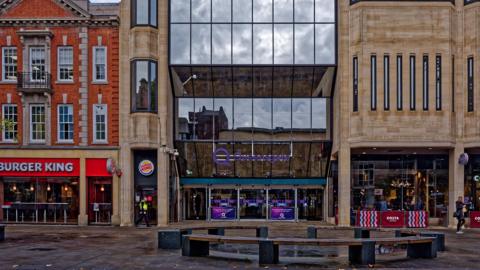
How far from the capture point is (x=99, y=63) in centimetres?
3331

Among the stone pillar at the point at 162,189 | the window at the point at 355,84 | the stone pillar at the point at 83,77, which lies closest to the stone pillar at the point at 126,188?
the stone pillar at the point at 162,189

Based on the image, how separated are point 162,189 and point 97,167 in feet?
12.6

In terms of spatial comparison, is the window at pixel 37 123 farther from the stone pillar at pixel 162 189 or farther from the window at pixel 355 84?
the window at pixel 355 84

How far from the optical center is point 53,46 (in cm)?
3331

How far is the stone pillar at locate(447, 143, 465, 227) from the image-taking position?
31391mm

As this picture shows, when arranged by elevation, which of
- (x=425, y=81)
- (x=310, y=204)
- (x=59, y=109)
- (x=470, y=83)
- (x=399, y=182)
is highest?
(x=425, y=81)

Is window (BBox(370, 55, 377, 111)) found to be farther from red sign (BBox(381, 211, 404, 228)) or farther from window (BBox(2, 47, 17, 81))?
window (BBox(2, 47, 17, 81))

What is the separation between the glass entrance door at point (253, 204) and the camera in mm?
36750

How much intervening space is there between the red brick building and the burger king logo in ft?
5.27

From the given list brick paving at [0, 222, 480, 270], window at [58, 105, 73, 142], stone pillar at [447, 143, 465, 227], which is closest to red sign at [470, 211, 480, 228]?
stone pillar at [447, 143, 465, 227]

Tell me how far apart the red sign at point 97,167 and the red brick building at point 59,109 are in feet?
0.18

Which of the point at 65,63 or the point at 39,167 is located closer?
the point at 39,167

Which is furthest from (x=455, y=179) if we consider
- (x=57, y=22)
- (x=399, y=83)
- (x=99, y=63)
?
(x=57, y=22)

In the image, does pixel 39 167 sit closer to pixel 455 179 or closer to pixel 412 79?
pixel 412 79
